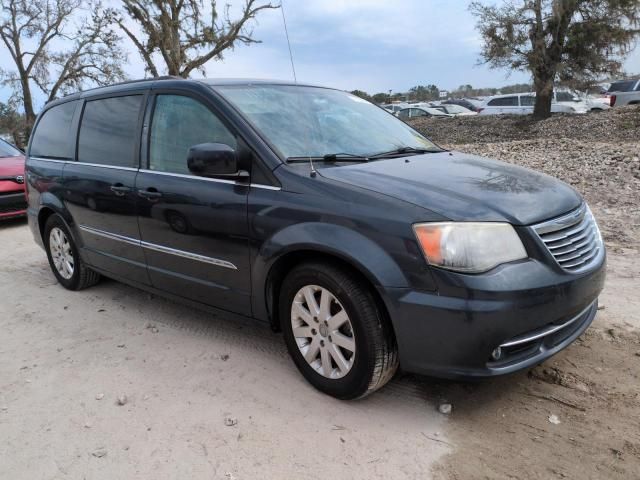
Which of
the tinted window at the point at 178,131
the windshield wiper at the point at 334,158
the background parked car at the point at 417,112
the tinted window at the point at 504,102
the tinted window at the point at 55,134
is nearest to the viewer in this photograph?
the windshield wiper at the point at 334,158

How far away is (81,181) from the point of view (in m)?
A: 4.30

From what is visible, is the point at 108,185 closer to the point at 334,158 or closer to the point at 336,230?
the point at 334,158

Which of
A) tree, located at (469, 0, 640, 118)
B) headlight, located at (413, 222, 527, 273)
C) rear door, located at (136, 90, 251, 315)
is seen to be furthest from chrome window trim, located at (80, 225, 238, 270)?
tree, located at (469, 0, 640, 118)

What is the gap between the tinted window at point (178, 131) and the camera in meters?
3.31

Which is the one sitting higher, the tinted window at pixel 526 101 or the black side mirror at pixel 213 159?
the tinted window at pixel 526 101

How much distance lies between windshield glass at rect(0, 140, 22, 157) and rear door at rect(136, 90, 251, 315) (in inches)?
256

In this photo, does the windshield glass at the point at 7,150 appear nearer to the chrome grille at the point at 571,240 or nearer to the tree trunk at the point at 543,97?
the chrome grille at the point at 571,240

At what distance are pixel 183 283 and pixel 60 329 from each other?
1251 millimetres

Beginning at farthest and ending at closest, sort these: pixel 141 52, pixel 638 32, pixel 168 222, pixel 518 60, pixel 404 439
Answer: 1. pixel 141 52
2. pixel 518 60
3. pixel 638 32
4. pixel 168 222
5. pixel 404 439

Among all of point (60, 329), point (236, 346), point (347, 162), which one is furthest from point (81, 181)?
point (347, 162)

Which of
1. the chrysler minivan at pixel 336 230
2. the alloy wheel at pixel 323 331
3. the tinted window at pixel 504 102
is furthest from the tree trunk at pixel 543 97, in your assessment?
the alloy wheel at pixel 323 331

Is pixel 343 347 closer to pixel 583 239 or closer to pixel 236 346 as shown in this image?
pixel 236 346

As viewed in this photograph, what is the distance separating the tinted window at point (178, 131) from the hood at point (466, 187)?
827 millimetres

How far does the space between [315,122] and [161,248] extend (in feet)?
4.43
